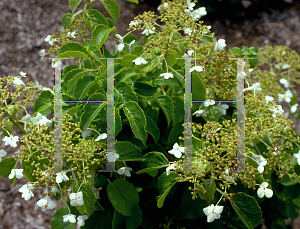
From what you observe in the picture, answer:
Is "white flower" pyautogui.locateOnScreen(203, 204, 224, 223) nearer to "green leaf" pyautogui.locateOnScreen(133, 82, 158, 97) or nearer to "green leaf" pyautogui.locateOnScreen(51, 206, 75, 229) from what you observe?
"green leaf" pyautogui.locateOnScreen(133, 82, 158, 97)

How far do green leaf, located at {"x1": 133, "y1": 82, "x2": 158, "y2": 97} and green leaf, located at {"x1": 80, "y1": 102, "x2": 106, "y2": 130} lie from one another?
140 mm

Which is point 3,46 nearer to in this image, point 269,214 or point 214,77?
point 214,77

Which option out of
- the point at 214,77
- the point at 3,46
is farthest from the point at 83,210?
the point at 3,46

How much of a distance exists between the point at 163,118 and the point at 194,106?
17cm

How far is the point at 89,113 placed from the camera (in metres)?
0.89

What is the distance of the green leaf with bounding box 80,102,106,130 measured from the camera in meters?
0.87

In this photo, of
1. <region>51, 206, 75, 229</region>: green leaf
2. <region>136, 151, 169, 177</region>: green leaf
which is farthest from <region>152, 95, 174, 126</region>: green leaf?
<region>51, 206, 75, 229</region>: green leaf

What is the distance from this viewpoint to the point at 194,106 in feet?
3.70

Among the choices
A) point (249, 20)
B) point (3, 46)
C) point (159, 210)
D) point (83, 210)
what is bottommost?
point (159, 210)

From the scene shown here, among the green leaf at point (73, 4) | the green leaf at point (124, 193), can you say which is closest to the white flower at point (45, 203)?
the green leaf at point (124, 193)

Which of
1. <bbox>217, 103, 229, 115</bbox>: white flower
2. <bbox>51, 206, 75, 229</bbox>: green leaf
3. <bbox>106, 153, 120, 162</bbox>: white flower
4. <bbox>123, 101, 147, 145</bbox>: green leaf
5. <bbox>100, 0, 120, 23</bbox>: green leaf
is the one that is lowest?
<bbox>51, 206, 75, 229</bbox>: green leaf

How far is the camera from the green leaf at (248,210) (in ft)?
2.98

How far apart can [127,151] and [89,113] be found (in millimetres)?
187

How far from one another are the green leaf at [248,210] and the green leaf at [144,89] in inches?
17.7
